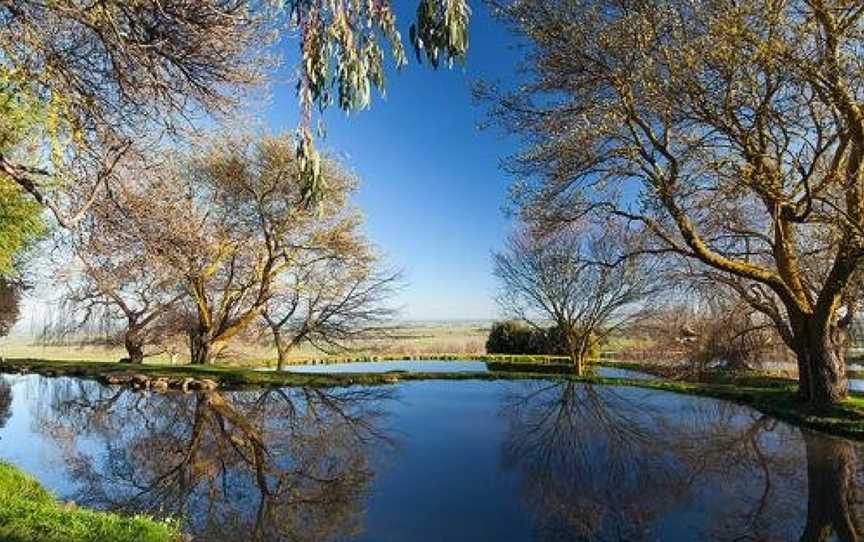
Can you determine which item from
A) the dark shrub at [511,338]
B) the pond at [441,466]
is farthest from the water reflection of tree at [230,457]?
the dark shrub at [511,338]

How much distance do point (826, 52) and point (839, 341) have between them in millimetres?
8755

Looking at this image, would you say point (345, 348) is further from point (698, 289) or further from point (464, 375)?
point (698, 289)

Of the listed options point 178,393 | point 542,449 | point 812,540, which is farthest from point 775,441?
point 178,393

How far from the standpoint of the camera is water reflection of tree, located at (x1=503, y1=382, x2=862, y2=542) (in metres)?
6.90

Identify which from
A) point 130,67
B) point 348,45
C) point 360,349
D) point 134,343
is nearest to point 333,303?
point 360,349

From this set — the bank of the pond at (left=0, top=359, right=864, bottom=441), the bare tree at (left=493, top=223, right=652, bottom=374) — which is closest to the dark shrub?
the bare tree at (left=493, top=223, right=652, bottom=374)

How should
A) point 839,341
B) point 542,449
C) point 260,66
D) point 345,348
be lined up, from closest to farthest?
point 260,66 < point 542,449 < point 839,341 < point 345,348

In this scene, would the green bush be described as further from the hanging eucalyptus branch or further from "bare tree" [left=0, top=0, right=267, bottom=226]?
the hanging eucalyptus branch

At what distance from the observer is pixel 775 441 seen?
37.2ft

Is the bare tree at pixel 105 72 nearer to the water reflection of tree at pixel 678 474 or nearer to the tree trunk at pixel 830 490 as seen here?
the water reflection of tree at pixel 678 474

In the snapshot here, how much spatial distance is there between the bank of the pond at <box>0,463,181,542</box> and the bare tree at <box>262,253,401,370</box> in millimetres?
20818

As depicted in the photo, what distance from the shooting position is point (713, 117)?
11336 mm

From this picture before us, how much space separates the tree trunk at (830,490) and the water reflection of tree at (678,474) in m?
0.01

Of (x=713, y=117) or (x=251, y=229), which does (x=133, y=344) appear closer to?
(x=251, y=229)
